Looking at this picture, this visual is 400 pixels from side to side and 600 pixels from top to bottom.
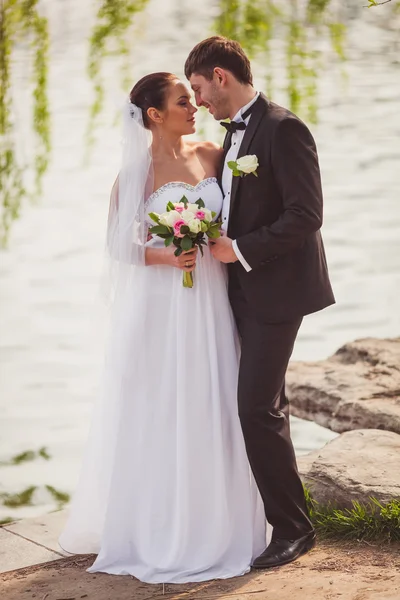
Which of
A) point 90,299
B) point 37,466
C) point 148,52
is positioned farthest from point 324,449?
point 148,52

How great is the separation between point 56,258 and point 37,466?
403cm

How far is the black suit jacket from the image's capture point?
122 inches

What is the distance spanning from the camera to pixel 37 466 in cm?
510

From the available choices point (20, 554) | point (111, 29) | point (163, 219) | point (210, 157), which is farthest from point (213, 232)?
point (111, 29)

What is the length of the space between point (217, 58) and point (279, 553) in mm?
1594

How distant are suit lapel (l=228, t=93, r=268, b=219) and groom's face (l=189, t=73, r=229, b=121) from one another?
0.11 m

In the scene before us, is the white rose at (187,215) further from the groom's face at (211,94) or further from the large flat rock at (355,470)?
the large flat rock at (355,470)

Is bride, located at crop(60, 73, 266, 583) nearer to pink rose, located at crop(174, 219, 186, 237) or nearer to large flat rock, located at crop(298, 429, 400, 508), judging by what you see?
pink rose, located at crop(174, 219, 186, 237)

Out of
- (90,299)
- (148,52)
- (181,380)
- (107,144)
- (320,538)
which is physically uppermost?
(148,52)

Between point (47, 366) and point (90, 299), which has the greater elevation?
point (90, 299)

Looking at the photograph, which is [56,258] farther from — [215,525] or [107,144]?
[215,525]

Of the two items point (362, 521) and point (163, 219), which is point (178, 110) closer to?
point (163, 219)

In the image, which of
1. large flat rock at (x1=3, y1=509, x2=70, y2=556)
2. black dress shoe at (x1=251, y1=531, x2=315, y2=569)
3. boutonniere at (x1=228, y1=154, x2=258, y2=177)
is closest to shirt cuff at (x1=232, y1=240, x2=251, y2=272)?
boutonniere at (x1=228, y1=154, x2=258, y2=177)

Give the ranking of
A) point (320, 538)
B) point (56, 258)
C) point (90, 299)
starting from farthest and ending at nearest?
point (56, 258)
point (90, 299)
point (320, 538)
